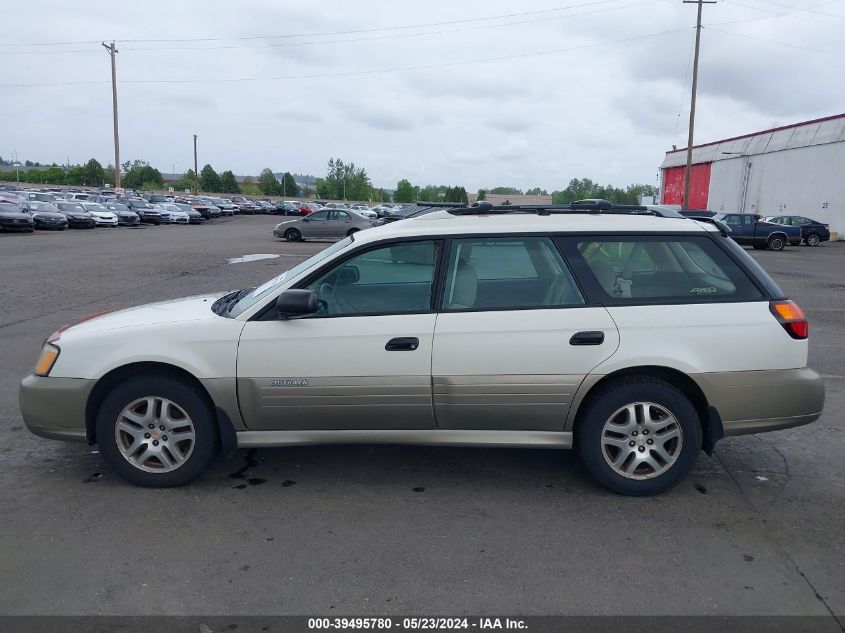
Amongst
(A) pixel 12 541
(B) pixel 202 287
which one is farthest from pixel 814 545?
(B) pixel 202 287

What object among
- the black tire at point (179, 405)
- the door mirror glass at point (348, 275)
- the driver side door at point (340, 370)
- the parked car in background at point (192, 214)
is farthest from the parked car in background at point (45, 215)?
the driver side door at point (340, 370)

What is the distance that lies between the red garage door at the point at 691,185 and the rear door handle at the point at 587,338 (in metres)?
54.1

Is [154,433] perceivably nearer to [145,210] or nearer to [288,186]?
[145,210]

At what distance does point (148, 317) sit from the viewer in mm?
4668

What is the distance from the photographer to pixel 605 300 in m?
4.41

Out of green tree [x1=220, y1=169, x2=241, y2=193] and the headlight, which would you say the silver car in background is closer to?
the headlight

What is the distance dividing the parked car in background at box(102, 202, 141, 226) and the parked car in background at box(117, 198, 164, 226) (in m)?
1.76

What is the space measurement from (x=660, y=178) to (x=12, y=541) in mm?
66942

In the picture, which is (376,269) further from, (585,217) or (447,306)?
(585,217)

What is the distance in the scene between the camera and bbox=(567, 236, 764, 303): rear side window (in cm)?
445

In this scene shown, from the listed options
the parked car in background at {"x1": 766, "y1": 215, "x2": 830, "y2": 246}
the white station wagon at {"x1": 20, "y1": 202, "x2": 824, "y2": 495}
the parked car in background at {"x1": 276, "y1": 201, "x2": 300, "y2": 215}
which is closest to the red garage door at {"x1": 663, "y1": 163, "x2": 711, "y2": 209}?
the parked car in background at {"x1": 766, "y1": 215, "x2": 830, "y2": 246}

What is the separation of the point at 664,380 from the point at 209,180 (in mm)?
135357

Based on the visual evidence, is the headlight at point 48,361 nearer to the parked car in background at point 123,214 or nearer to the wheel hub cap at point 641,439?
the wheel hub cap at point 641,439

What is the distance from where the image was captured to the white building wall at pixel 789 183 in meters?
39.2
